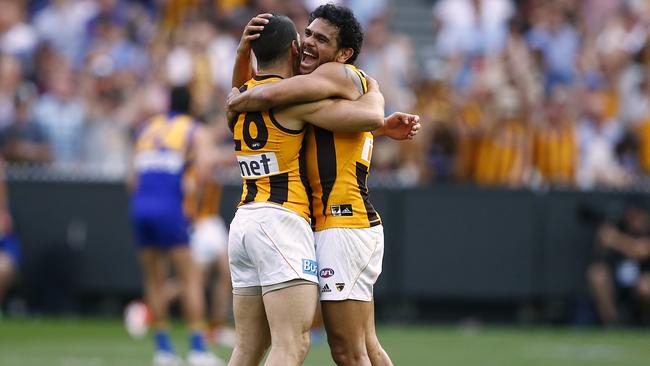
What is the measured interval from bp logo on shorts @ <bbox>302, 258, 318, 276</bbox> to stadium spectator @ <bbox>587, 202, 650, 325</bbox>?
10.9 meters

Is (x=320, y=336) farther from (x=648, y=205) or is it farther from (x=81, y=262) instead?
(x=648, y=205)

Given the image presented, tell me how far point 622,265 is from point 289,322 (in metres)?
11.2

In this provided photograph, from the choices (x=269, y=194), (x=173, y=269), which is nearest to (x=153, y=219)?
(x=173, y=269)

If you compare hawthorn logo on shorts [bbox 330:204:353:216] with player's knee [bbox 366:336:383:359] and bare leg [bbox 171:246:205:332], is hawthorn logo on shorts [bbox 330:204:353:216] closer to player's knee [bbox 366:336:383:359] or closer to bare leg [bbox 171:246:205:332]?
player's knee [bbox 366:336:383:359]

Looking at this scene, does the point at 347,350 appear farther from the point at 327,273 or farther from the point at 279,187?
the point at 279,187

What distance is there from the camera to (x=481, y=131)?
17594 mm

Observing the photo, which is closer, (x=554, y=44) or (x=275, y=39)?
(x=275, y=39)

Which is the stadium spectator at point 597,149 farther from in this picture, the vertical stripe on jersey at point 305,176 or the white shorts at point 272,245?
the white shorts at point 272,245

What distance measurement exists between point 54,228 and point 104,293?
109 cm

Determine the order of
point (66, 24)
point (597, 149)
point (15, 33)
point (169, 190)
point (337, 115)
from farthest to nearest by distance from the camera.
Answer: point (66, 24)
point (15, 33)
point (597, 149)
point (169, 190)
point (337, 115)

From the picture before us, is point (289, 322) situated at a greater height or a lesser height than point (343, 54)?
lesser

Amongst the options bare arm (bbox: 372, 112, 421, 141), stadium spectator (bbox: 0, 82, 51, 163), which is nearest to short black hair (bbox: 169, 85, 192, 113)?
stadium spectator (bbox: 0, 82, 51, 163)

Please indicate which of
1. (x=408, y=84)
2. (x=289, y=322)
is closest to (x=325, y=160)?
(x=289, y=322)

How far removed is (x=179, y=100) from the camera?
1272 cm
